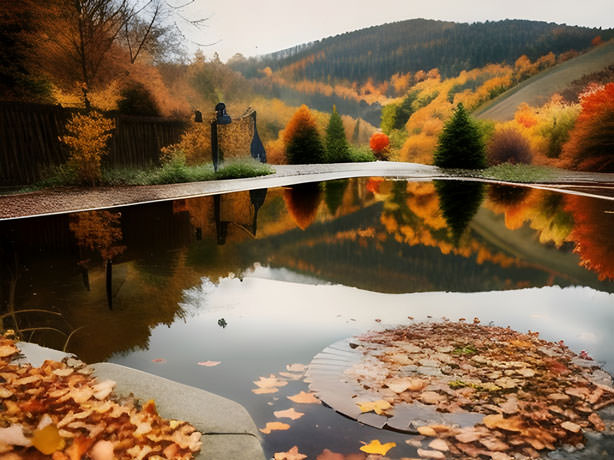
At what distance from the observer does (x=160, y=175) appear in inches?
683

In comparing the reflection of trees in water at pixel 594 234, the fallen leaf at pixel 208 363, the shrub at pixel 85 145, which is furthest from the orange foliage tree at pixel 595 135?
the fallen leaf at pixel 208 363

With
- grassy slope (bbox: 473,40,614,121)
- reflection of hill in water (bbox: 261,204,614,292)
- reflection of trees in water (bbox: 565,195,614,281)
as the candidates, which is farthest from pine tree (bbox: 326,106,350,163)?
reflection of hill in water (bbox: 261,204,614,292)

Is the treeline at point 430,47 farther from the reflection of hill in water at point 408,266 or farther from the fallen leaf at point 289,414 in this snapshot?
the fallen leaf at point 289,414

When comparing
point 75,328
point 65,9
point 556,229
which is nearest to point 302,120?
point 65,9

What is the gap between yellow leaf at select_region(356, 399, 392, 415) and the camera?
3068mm

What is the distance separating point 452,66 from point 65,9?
71320mm

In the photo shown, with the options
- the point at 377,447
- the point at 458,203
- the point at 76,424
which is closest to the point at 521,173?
the point at 458,203

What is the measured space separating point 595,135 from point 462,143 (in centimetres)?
743

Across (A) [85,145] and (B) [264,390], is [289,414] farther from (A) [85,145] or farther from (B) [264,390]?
(A) [85,145]

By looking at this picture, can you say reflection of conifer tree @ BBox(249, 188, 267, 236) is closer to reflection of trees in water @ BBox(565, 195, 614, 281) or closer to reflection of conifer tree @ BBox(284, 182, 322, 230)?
reflection of conifer tree @ BBox(284, 182, 322, 230)

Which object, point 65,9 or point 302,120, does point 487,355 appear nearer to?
point 65,9

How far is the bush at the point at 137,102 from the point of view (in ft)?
60.8

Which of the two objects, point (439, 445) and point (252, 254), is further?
point (252, 254)

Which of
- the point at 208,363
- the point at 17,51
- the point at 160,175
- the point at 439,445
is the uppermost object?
the point at 17,51
